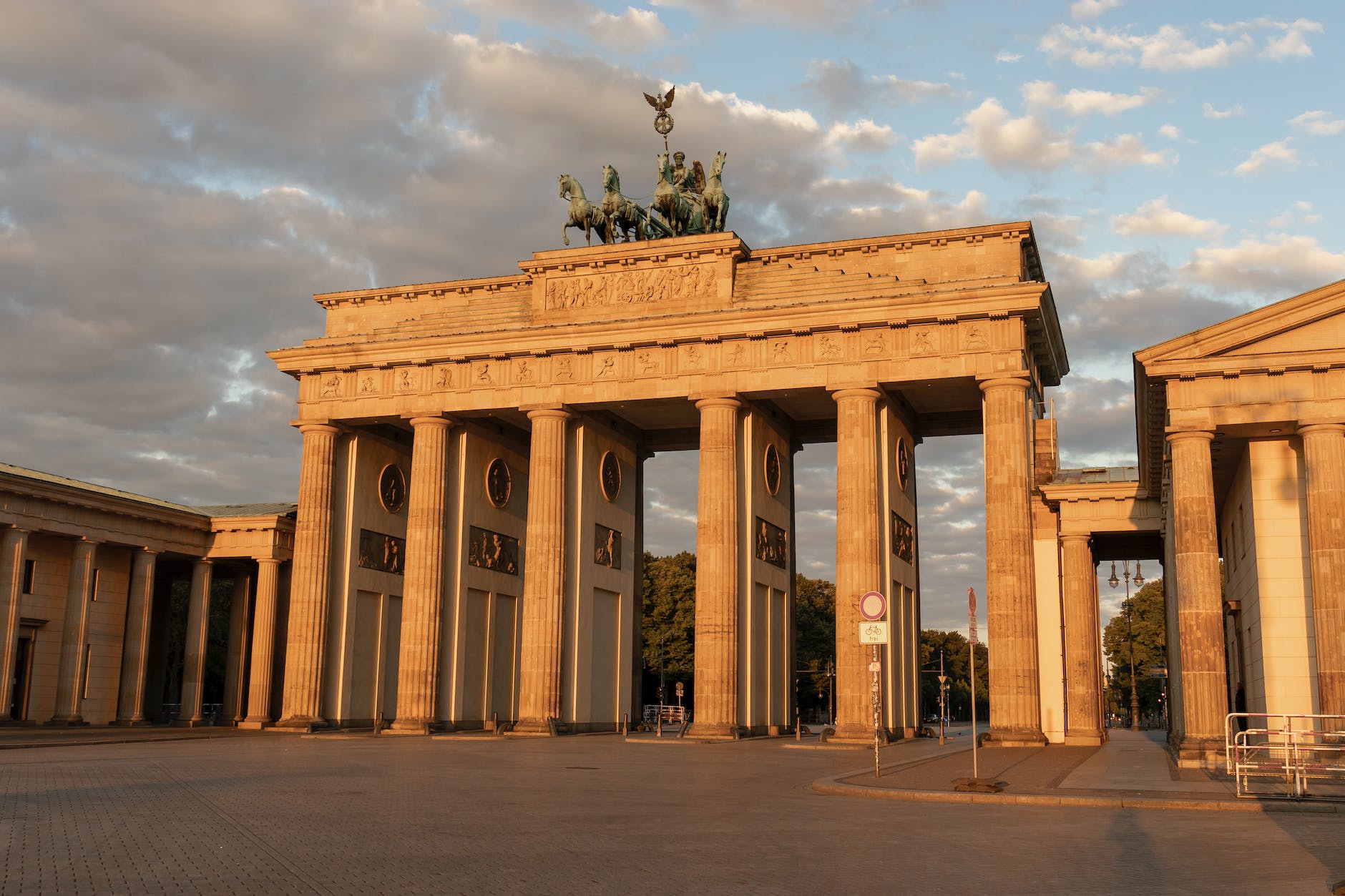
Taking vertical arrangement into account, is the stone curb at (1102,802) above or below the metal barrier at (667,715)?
above

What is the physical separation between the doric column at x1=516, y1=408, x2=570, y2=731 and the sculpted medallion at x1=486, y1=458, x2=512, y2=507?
6.14 m

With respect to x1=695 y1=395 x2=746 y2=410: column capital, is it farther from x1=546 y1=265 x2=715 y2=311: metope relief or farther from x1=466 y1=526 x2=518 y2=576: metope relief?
x1=466 y1=526 x2=518 y2=576: metope relief

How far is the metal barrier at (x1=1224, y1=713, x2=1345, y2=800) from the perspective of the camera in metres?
19.5

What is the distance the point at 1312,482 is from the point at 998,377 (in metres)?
15.4

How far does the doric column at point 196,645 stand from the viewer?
56281 mm

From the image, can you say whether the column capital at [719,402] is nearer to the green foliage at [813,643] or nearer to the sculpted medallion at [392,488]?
the sculpted medallion at [392,488]

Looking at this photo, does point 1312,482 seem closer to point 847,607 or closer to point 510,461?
point 847,607

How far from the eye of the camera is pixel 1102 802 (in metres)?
18.5

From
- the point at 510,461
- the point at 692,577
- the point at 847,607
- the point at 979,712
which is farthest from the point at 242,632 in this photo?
the point at 979,712

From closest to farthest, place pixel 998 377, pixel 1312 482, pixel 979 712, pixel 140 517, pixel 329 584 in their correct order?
pixel 1312 482
pixel 998 377
pixel 329 584
pixel 140 517
pixel 979 712

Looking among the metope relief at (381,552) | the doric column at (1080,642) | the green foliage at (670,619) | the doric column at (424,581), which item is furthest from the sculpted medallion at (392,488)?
the green foliage at (670,619)

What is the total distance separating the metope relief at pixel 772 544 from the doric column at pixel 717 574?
2.29 meters

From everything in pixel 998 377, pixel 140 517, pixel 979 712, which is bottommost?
pixel 979 712

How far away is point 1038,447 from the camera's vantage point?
155 ft
